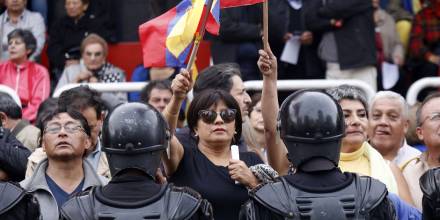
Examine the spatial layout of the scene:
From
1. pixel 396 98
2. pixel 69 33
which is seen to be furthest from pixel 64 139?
pixel 69 33

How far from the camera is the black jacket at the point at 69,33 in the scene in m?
12.4

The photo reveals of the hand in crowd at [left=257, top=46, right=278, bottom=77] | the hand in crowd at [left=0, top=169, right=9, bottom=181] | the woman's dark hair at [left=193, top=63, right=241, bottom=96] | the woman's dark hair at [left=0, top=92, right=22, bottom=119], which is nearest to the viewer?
the hand in crowd at [left=257, top=46, right=278, bottom=77]

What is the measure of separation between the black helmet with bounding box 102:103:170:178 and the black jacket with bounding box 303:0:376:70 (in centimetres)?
556

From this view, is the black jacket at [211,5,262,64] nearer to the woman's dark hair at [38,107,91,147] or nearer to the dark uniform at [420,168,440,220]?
the woman's dark hair at [38,107,91,147]

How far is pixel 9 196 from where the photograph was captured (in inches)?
244

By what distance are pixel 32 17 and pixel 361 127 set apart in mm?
5337

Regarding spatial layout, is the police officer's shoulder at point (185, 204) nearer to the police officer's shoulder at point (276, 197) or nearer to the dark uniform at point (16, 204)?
the police officer's shoulder at point (276, 197)

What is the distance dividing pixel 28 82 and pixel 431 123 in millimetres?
4400

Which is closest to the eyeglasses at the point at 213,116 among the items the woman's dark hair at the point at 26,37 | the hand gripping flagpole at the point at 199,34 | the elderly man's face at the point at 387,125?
the hand gripping flagpole at the point at 199,34

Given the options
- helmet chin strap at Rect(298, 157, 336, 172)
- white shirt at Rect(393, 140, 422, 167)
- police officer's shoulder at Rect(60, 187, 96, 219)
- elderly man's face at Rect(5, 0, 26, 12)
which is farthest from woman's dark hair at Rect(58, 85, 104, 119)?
elderly man's face at Rect(5, 0, 26, 12)

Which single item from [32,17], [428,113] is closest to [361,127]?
[428,113]

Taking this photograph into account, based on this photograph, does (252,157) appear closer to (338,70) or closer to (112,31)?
(338,70)

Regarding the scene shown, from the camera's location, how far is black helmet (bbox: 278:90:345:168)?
602 centimetres

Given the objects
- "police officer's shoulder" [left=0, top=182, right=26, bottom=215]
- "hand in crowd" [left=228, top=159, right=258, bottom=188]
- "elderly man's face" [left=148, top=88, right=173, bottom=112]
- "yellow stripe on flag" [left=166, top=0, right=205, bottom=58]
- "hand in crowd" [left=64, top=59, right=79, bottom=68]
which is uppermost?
"yellow stripe on flag" [left=166, top=0, right=205, bottom=58]
